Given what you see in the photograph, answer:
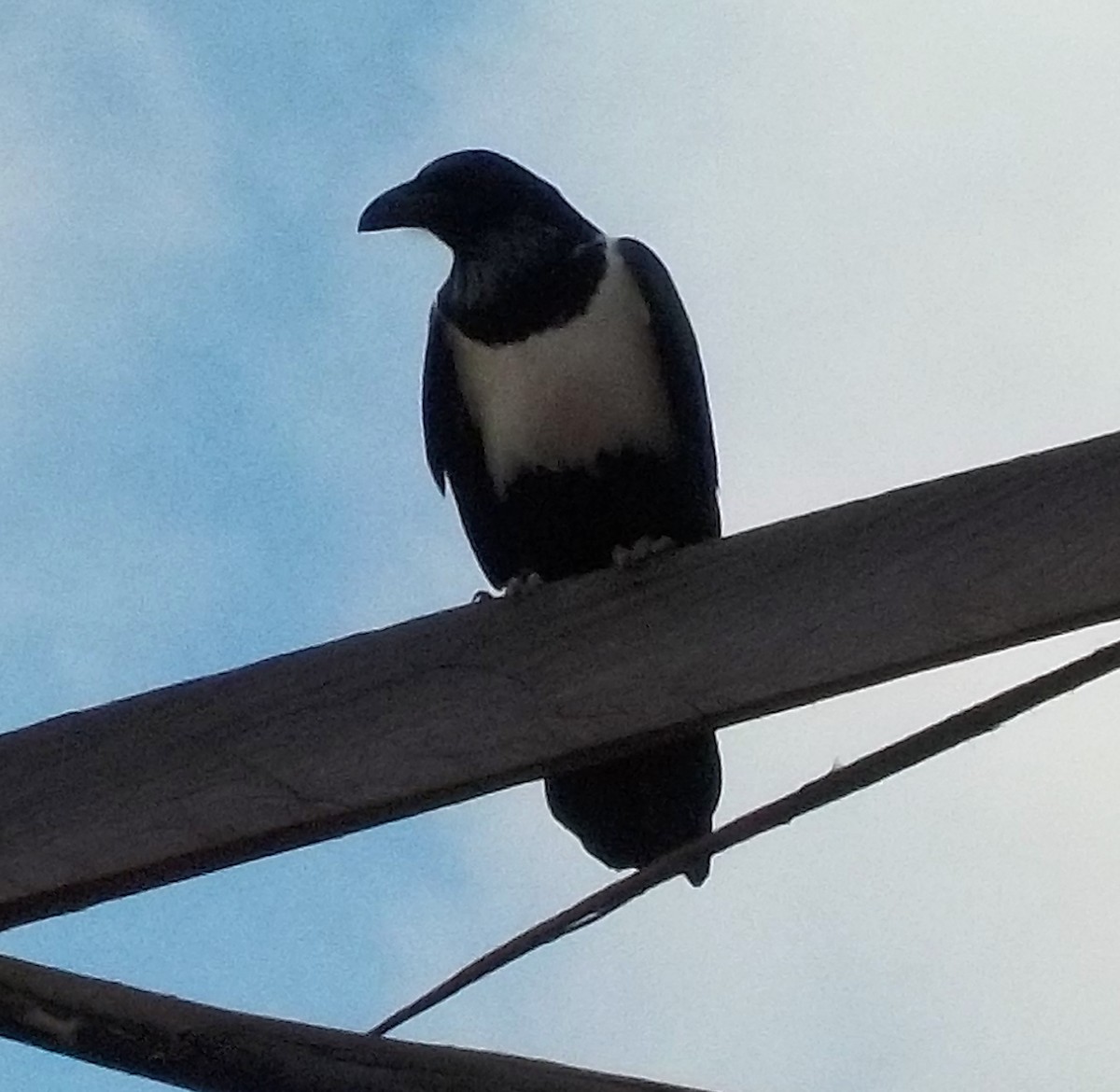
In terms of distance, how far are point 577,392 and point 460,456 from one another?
257 millimetres

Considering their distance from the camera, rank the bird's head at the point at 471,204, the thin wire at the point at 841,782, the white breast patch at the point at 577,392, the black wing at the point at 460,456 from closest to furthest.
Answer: the thin wire at the point at 841,782 < the white breast patch at the point at 577,392 < the black wing at the point at 460,456 < the bird's head at the point at 471,204

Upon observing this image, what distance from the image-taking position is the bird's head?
304 centimetres

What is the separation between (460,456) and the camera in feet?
9.32

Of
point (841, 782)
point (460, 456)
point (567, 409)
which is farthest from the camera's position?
point (460, 456)

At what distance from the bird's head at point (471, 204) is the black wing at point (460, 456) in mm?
208

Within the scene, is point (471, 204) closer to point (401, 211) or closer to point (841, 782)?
point (401, 211)

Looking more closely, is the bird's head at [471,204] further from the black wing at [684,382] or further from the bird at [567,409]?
the black wing at [684,382]

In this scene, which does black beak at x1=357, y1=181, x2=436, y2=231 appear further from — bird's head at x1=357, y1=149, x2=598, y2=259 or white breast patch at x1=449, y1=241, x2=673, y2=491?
white breast patch at x1=449, y1=241, x2=673, y2=491

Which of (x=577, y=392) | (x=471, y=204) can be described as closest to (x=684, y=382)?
(x=577, y=392)

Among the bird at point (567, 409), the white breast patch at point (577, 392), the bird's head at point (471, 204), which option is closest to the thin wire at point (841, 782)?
the bird at point (567, 409)

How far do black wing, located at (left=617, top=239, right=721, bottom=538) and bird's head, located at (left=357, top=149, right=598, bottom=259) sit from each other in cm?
29

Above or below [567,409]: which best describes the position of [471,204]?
above

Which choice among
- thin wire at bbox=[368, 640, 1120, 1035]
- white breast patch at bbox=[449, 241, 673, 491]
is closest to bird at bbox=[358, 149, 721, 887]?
white breast patch at bbox=[449, 241, 673, 491]

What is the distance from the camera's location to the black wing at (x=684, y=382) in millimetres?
2732
